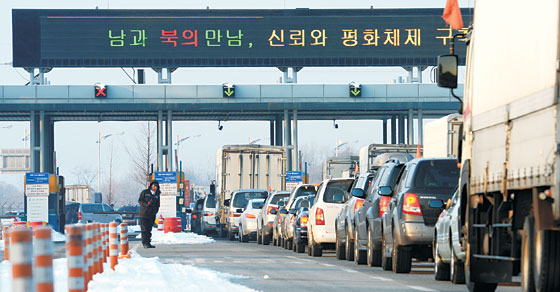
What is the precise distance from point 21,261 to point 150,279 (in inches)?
323

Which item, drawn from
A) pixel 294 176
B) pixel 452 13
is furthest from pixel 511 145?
pixel 294 176

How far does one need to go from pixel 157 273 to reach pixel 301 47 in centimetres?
4300

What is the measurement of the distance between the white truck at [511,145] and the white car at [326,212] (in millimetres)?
12110

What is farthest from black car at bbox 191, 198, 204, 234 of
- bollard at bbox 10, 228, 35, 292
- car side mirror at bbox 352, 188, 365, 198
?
bollard at bbox 10, 228, 35, 292

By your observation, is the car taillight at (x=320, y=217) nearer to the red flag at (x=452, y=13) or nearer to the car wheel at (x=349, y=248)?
the car wheel at (x=349, y=248)

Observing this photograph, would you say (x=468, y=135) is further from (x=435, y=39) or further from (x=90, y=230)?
(x=435, y=39)

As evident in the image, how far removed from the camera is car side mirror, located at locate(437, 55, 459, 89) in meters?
12.8

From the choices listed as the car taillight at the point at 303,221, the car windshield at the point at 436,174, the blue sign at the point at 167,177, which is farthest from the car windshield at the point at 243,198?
the car windshield at the point at 436,174

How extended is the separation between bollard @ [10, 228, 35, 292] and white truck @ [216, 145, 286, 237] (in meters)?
38.1

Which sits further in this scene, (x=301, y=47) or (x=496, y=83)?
(x=301, y=47)

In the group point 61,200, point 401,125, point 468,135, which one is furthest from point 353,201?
point 401,125

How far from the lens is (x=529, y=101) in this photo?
9891 millimetres

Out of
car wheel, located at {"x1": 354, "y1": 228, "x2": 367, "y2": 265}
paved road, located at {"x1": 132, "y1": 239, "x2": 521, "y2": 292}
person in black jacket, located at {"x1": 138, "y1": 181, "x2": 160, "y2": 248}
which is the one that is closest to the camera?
paved road, located at {"x1": 132, "y1": 239, "x2": 521, "y2": 292}

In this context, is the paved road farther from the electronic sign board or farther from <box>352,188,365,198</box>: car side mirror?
the electronic sign board
